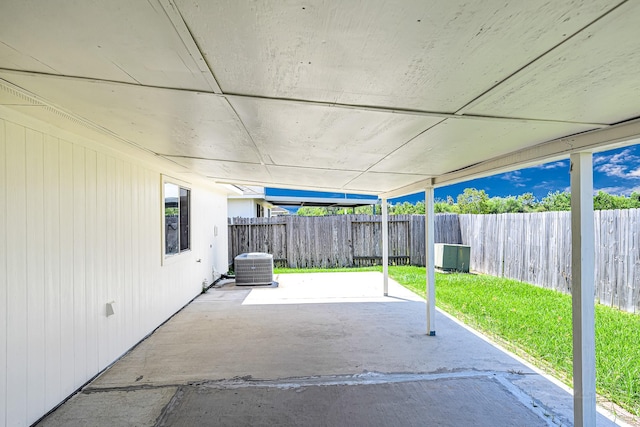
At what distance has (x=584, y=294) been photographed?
231 centimetres

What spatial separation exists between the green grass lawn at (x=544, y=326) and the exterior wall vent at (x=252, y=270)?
3409 millimetres

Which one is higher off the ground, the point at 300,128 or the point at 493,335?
the point at 300,128

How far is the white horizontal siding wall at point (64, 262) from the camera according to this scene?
2.35 meters

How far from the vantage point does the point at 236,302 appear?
20.6 ft

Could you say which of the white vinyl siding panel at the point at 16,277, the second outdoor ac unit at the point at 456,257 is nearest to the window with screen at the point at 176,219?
the white vinyl siding panel at the point at 16,277

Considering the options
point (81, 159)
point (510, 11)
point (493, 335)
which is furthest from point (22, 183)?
point (493, 335)

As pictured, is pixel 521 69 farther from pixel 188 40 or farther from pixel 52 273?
pixel 52 273

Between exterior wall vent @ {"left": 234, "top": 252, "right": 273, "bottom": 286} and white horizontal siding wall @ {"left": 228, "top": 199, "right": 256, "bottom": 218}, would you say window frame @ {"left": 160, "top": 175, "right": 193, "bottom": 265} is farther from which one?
white horizontal siding wall @ {"left": 228, "top": 199, "right": 256, "bottom": 218}

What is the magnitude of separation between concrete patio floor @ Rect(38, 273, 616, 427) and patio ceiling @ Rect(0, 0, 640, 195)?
216cm

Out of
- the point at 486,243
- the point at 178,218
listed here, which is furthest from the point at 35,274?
the point at 486,243

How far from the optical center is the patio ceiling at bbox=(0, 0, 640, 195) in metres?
1.08

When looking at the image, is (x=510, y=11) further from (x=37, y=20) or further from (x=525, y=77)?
(x=37, y=20)

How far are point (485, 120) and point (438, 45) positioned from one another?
1.00 metres

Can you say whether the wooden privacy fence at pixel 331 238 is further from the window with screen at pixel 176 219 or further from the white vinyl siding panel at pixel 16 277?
the white vinyl siding panel at pixel 16 277
